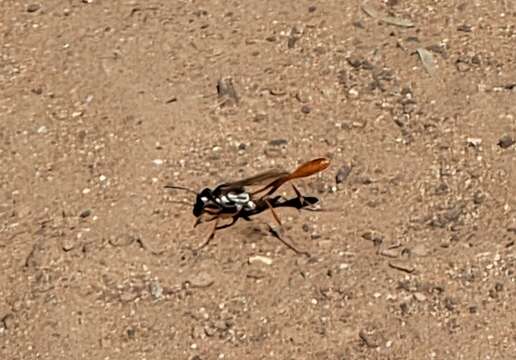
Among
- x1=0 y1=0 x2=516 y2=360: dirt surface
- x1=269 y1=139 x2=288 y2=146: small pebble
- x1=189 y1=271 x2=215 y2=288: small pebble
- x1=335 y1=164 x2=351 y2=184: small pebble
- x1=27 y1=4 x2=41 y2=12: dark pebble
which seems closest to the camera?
x1=0 y1=0 x2=516 y2=360: dirt surface

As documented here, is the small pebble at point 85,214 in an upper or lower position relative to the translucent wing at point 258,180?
lower

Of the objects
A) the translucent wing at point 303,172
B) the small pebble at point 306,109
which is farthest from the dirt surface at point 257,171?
the translucent wing at point 303,172

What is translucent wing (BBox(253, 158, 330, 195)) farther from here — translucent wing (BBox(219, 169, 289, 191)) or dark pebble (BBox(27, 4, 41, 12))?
dark pebble (BBox(27, 4, 41, 12))

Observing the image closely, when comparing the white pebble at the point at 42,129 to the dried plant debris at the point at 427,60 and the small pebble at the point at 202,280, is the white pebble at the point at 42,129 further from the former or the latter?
the dried plant debris at the point at 427,60

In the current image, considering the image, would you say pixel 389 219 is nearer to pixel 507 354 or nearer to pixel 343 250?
pixel 343 250

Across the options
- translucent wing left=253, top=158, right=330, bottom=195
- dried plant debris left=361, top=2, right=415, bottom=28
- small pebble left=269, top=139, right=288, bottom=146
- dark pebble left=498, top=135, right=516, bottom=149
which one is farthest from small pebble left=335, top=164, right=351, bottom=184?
dried plant debris left=361, top=2, right=415, bottom=28

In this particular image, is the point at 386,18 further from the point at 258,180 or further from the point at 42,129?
the point at 42,129

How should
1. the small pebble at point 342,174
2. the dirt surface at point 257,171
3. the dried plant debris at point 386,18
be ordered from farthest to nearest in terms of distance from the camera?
the dried plant debris at point 386,18
the small pebble at point 342,174
the dirt surface at point 257,171
